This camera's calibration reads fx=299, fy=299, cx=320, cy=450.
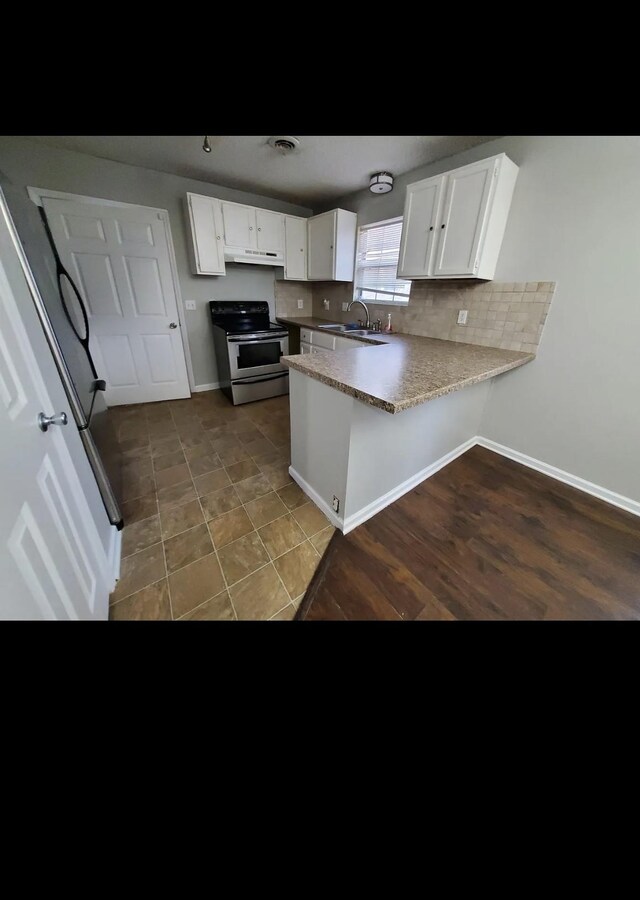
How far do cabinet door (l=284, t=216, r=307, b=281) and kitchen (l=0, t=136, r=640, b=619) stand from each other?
0.27 metres

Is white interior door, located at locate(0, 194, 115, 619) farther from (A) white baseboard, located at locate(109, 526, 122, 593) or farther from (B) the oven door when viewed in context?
(B) the oven door

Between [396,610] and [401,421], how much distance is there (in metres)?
0.96

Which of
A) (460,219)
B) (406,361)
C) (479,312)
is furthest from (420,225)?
(406,361)

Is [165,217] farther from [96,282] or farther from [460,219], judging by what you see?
[460,219]

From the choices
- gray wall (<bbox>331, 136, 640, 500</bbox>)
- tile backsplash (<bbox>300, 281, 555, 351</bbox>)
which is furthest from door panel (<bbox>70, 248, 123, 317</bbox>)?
gray wall (<bbox>331, 136, 640, 500</bbox>)

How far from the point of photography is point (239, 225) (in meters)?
3.20

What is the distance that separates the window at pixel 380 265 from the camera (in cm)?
302

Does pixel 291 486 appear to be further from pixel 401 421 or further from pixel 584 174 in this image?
pixel 584 174

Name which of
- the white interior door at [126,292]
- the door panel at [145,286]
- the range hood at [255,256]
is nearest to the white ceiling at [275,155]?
the white interior door at [126,292]

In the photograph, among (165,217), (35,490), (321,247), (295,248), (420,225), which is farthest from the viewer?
(295,248)

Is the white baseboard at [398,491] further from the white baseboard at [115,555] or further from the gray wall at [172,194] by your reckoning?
the gray wall at [172,194]

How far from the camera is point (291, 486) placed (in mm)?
2029

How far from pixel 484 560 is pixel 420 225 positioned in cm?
248
